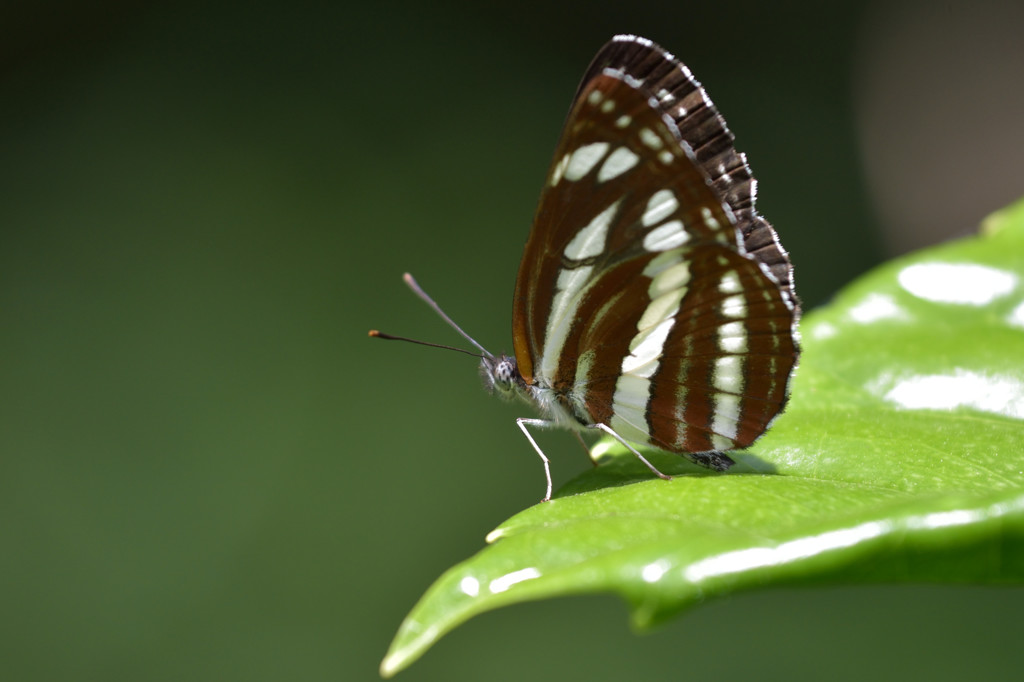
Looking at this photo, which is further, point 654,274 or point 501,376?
point 501,376

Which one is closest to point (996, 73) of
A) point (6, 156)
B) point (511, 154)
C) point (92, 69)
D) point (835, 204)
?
point (835, 204)

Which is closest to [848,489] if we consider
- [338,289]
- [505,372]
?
[505,372]

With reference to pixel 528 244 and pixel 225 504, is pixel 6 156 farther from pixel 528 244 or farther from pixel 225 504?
pixel 528 244

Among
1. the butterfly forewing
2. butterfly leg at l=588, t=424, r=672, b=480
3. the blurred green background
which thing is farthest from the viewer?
the blurred green background

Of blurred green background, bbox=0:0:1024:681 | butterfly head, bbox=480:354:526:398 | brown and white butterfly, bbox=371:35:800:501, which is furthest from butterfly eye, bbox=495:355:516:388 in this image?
blurred green background, bbox=0:0:1024:681

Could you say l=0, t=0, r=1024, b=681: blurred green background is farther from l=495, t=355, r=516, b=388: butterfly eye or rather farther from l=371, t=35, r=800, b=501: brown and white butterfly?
l=371, t=35, r=800, b=501: brown and white butterfly

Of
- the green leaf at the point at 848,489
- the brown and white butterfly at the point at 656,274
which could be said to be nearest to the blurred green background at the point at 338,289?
the green leaf at the point at 848,489

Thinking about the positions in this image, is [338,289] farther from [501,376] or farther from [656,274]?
[656,274]
